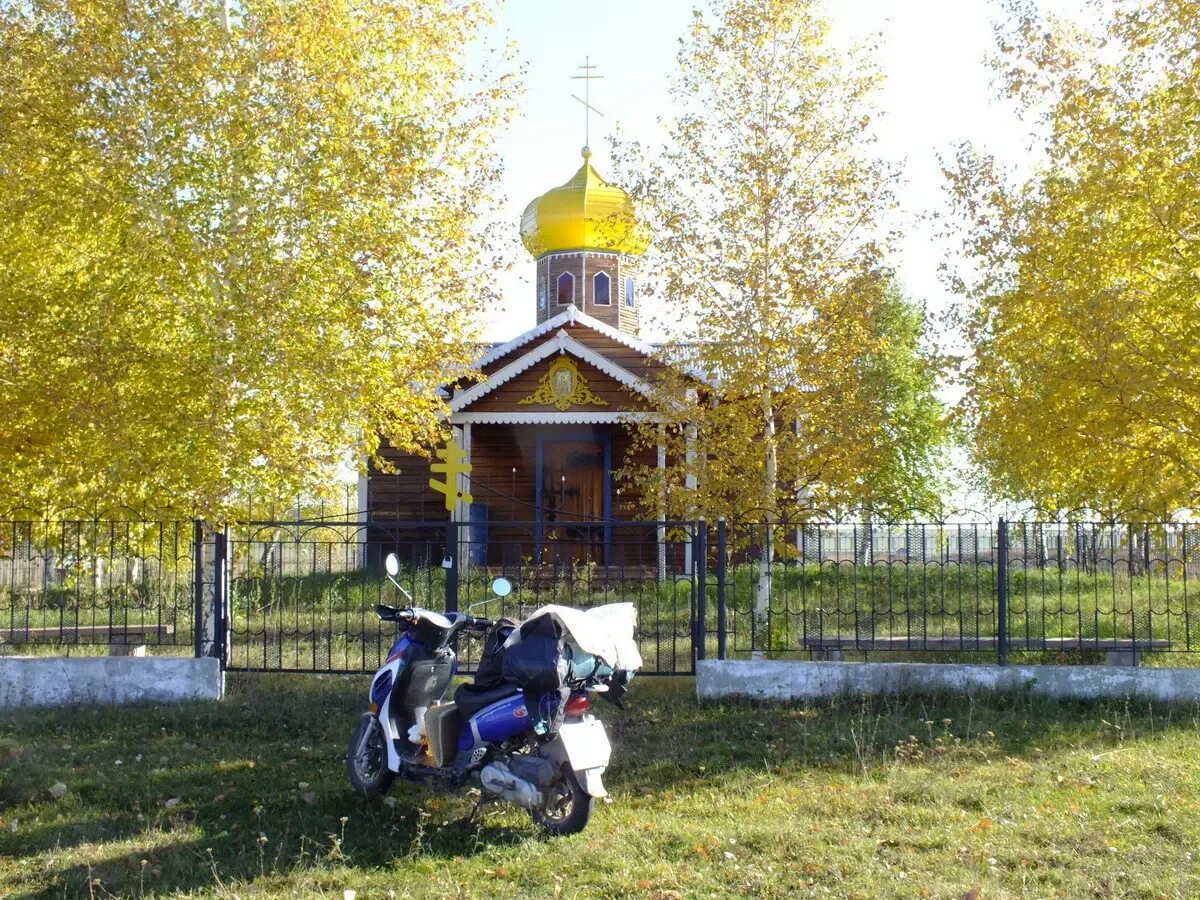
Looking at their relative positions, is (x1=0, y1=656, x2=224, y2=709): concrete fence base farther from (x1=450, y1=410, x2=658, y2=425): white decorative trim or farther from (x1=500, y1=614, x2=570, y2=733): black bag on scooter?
(x1=450, y1=410, x2=658, y2=425): white decorative trim

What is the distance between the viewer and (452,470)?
19406 millimetres

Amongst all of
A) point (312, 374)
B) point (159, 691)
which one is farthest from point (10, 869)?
point (312, 374)

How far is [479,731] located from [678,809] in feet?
3.81

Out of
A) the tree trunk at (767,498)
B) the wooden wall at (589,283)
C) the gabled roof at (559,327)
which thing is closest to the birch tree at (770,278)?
the tree trunk at (767,498)

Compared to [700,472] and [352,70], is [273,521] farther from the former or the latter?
[700,472]

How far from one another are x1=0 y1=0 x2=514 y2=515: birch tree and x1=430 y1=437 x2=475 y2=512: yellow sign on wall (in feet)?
27.6

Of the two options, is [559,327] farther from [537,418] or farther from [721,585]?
[721,585]

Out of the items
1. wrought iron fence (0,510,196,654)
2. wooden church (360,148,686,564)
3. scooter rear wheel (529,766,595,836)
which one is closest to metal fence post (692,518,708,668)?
scooter rear wheel (529,766,595,836)

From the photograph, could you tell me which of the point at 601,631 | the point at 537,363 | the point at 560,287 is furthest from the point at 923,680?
the point at 560,287

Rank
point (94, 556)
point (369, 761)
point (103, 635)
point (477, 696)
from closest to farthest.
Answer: point (477, 696), point (369, 761), point (94, 556), point (103, 635)

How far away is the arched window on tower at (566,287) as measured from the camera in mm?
27906

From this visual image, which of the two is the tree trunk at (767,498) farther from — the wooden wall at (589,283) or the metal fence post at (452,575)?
the wooden wall at (589,283)

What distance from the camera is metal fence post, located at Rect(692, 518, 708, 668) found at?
9148mm

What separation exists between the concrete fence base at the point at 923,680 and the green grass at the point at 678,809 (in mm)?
166
